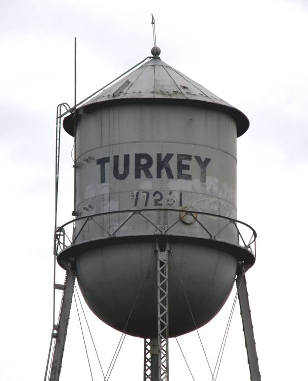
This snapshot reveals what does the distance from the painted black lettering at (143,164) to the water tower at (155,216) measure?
25mm

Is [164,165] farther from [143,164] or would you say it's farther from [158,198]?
[158,198]

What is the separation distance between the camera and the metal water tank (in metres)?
→ 45.9

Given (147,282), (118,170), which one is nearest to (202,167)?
(118,170)

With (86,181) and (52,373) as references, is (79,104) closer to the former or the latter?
(86,181)

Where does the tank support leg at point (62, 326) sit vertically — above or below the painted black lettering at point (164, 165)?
below

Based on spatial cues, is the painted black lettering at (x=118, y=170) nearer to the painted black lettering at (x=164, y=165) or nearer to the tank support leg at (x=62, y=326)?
the painted black lettering at (x=164, y=165)

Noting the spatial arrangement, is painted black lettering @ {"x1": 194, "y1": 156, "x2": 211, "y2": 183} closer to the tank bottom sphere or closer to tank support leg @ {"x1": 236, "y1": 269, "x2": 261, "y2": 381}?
the tank bottom sphere

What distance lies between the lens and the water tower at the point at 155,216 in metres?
45.9

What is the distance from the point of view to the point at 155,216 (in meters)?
46.0

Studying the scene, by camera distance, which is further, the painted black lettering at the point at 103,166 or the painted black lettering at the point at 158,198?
the painted black lettering at the point at 103,166

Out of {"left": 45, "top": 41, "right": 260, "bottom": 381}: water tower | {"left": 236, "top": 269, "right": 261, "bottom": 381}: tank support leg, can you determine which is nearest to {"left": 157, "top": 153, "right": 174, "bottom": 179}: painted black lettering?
{"left": 45, "top": 41, "right": 260, "bottom": 381}: water tower

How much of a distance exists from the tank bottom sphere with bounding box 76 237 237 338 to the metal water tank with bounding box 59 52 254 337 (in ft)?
0.08

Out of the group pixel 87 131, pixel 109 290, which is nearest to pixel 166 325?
pixel 109 290

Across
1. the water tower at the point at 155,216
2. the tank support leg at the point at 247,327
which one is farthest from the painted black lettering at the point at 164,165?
the tank support leg at the point at 247,327
